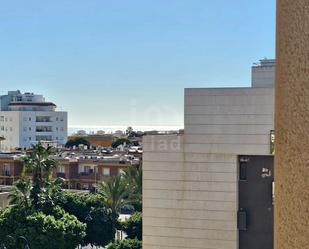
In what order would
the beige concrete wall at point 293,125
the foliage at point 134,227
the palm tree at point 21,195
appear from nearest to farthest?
the beige concrete wall at point 293,125, the palm tree at point 21,195, the foliage at point 134,227

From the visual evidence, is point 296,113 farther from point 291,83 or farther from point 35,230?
point 35,230

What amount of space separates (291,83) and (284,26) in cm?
20

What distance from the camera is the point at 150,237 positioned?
20.9 m

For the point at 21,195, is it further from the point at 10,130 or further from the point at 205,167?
the point at 10,130

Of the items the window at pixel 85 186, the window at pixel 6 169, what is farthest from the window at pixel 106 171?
the window at pixel 6 169

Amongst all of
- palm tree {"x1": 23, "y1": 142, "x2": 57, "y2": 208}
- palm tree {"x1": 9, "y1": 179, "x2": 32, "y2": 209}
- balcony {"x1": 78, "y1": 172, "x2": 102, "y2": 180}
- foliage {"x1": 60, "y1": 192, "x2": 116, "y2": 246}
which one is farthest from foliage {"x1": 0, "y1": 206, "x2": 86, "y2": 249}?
balcony {"x1": 78, "y1": 172, "x2": 102, "y2": 180}

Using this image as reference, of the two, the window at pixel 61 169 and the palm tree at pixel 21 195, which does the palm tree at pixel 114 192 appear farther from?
the window at pixel 61 169

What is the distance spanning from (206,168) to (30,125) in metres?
80.9

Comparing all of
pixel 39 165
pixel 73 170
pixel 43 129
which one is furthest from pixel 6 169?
pixel 43 129

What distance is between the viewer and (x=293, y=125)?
1.95m

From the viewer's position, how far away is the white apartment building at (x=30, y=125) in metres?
96.9

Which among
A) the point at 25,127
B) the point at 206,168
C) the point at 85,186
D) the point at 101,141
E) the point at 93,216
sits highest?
the point at 25,127

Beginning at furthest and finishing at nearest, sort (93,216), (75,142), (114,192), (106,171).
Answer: (75,142)
(106,171)
(114,192)
(93,216)

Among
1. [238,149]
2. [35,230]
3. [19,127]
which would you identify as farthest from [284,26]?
[19,127]
